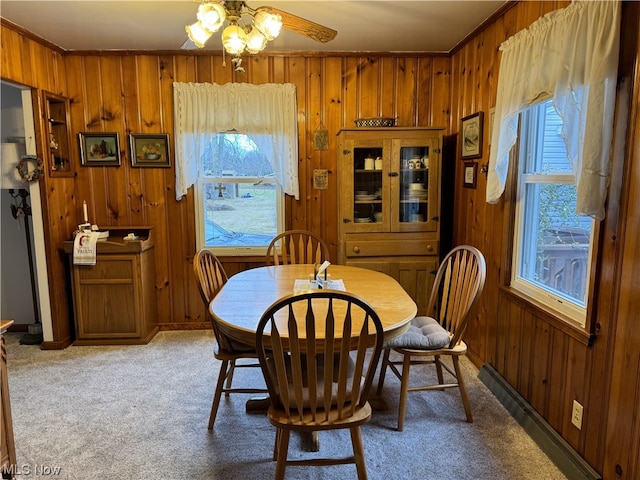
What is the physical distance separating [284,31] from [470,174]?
1736 millimetres

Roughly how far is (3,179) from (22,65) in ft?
2.97

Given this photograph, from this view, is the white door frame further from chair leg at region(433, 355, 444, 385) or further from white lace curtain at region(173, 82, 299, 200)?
chair leg at region(433, 355, 444, 385)

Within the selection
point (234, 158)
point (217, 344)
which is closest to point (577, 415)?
point (217, 344)

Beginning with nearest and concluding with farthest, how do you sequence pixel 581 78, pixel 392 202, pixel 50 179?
pixel 581 78
pixel 50 179
pixel 392 202

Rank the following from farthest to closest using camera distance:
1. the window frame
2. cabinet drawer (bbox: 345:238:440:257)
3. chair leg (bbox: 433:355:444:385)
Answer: cabinet drawer (bbox: 345:238:440:257), chair leg (bbox: 433:355:444:385), the window frame

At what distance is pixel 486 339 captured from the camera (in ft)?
9.52

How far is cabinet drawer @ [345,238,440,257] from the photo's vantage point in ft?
11.1

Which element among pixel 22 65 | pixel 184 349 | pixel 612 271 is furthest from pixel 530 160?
pixel 22 65

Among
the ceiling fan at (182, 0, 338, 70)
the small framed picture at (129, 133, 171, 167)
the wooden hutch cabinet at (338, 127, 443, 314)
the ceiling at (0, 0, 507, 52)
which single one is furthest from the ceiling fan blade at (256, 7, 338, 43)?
the small framed picture at (129, 133, 171, 167)

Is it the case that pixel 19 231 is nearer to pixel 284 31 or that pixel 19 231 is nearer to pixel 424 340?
pixel 284 31

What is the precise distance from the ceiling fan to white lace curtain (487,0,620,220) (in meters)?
1.05

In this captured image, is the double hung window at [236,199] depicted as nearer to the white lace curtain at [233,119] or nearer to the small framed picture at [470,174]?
the white lace curtain at [233,119]

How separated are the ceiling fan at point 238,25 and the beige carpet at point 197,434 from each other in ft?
6.21

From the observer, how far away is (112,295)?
3.38 m
